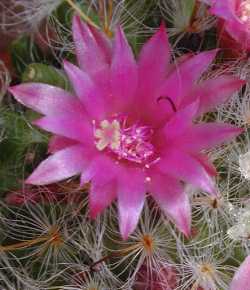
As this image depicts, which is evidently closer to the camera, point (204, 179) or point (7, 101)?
point (204, 179)

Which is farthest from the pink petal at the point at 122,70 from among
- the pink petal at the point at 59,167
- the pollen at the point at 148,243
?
the pollen at the point at 148,243

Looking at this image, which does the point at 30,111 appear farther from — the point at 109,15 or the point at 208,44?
the point at 208,44

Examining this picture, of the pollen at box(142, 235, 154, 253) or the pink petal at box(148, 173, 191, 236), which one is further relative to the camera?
the pollen at box(142, 235, 154, 253)

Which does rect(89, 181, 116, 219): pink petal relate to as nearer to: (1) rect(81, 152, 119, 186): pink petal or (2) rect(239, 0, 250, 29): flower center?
(1) rect(81, 152, 119, 186): pink petal

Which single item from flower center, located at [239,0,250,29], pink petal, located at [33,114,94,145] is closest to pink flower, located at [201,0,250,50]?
flower center, located at [239,0,250,29]

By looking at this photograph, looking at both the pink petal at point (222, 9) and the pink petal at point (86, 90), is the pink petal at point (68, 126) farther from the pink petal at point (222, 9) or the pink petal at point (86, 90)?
the pink petal at point (222, 9)

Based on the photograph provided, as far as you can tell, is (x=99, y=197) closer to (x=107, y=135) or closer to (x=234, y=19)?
(x=107, y=135)

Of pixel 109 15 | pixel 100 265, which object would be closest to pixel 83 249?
pixel 100 265
